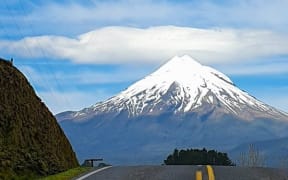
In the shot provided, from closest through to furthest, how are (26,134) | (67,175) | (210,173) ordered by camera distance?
(210,173)
(67,175)
(26,134)

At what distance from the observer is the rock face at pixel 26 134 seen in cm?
2086

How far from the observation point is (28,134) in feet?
75.0

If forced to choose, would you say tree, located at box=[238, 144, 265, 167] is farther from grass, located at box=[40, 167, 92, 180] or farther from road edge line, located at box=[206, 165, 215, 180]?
grass, located at box=[40, 167, 92, 180]

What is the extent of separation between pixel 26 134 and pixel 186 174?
18.8 feet

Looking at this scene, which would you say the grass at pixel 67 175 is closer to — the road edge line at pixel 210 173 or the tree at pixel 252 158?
the road edge line at pixel 210 173

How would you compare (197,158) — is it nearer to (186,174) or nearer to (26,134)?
(26,134)

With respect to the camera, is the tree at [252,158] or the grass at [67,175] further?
the tree at [252,158]

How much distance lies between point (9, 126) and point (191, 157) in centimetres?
4061

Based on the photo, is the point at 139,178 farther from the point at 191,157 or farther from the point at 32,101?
the point at 191,157

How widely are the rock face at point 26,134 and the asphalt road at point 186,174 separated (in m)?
1.97

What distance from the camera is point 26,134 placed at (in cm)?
2277

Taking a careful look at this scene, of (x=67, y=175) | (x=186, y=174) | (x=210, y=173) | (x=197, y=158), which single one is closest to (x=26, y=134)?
(x=67, y=175)

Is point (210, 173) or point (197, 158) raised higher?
point (197, 158)

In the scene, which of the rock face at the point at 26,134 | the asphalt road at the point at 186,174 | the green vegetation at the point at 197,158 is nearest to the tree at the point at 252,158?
the green vegetation at the point at 197,158
